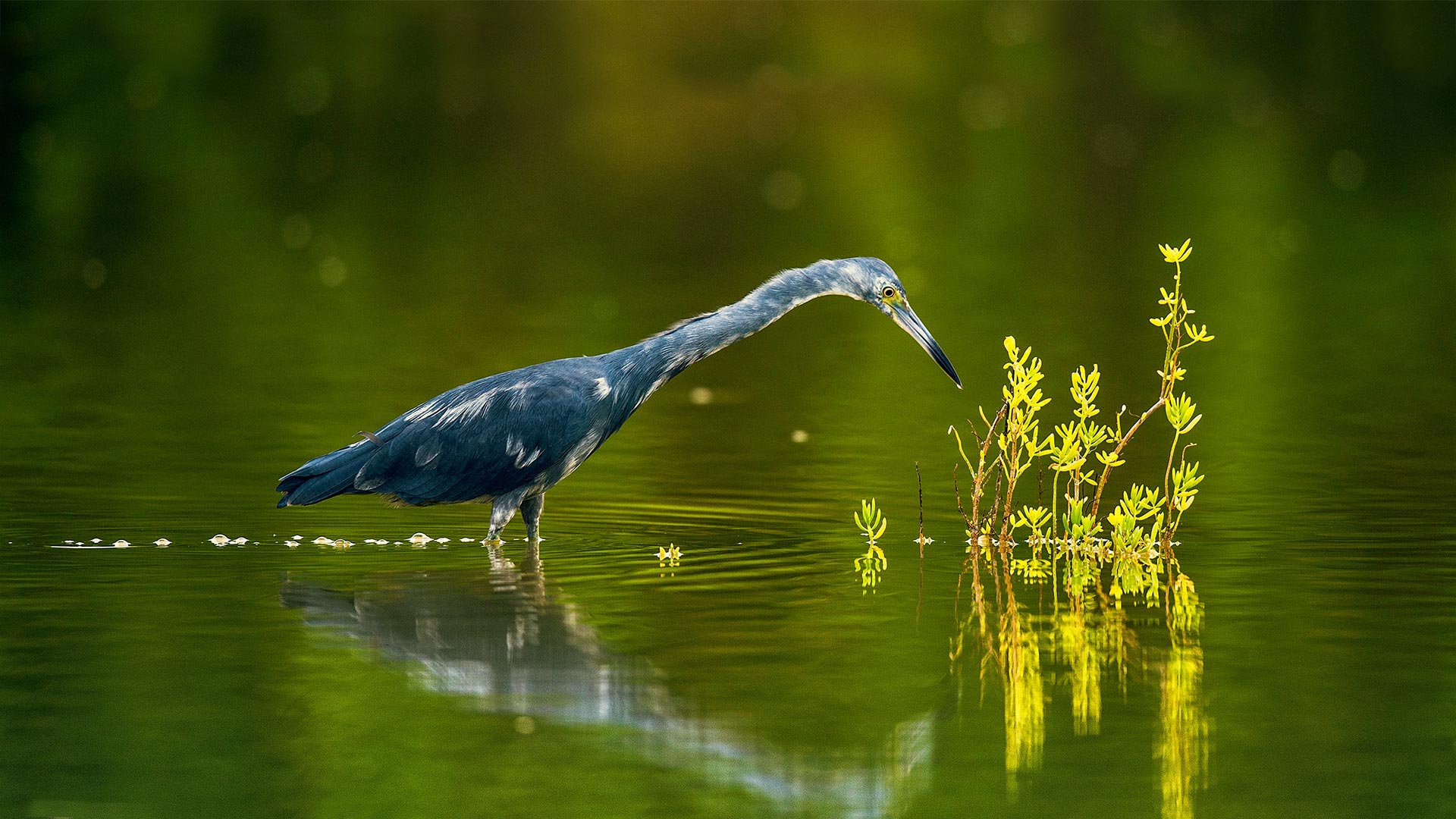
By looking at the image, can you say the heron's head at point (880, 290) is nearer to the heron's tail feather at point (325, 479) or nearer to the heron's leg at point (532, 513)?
the heron's leg at point (532, 513)

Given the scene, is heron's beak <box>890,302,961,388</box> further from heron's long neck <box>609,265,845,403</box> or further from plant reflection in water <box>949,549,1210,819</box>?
plant reflection in water <box>949,549,1210,819</box>

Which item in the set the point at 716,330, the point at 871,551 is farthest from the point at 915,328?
the point at 871,551

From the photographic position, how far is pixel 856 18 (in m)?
59.8

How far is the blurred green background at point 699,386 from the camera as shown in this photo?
7.52m

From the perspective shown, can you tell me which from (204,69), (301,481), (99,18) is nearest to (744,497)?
(301,481)

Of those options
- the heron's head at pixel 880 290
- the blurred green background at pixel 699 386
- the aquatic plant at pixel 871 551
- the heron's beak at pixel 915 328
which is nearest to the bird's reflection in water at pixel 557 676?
the blurred green background at pixel 699 386

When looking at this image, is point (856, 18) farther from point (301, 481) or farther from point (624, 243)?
point (301, 481)

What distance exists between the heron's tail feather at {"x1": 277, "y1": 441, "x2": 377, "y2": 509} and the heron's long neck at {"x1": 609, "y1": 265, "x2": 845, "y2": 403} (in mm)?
1439

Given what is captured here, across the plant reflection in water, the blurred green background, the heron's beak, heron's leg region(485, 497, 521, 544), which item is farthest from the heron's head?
heron's leg region(485, 497, 521, 544)

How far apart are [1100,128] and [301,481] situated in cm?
3553

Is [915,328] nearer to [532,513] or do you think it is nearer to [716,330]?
[716,330]

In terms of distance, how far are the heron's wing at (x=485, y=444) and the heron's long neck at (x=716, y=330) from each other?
34 cm

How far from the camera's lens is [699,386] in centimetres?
1834

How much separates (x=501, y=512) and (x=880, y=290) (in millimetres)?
2285
